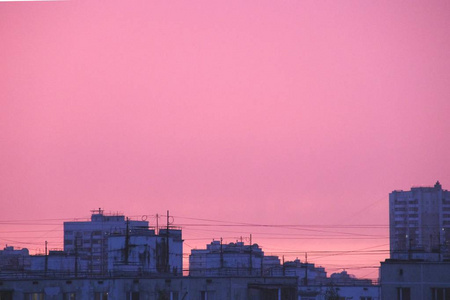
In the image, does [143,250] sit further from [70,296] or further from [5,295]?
[5,295]

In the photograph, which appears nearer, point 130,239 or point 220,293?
point 220,293

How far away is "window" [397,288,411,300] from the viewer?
65.1m

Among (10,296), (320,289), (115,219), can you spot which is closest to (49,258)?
(320,289)

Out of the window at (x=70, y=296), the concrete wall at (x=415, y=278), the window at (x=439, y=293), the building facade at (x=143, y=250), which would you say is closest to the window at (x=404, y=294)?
the concrete wall at (x=415, y=278)

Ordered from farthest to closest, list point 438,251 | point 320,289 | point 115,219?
point 115,219, point 320,289, point 438,251

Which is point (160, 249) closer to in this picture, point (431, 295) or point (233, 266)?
point (233, 266)

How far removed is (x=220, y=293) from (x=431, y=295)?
13883 millimetres

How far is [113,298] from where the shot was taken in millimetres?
65938

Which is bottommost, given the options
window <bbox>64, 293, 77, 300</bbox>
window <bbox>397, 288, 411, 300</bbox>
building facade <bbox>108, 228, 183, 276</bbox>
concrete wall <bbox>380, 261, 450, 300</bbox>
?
window <bbox>64, 293, 77, 300</bbox>

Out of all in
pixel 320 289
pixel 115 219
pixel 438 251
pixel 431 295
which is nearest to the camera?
pixel 431 295

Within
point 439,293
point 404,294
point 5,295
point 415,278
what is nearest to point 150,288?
point 5,295

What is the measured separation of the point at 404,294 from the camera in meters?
65.1

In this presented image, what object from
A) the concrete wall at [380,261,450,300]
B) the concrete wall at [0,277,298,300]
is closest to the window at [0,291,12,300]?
the concrete wall at [0,277,298,300]

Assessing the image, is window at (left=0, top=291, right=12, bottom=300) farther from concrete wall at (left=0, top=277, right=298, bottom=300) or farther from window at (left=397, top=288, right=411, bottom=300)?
window at (left=397, top=288, right=411, bottom=300)
